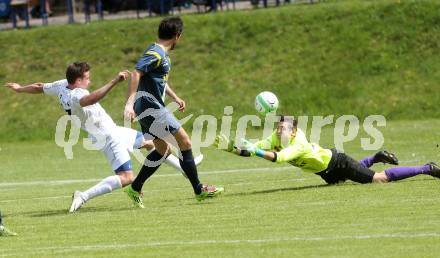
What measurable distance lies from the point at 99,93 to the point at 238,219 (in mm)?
2375

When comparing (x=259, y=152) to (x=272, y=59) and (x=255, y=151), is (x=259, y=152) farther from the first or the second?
(x=272, y=59)

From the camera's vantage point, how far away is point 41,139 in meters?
32.0

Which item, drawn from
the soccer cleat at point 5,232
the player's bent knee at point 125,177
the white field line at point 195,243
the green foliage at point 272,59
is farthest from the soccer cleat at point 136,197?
the green foliage at point 272,59

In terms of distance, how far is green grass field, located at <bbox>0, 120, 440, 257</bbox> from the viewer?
9.90 meters

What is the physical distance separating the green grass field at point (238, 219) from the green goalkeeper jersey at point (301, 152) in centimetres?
35

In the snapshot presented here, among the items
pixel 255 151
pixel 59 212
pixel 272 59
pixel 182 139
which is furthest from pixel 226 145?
pixel 272 59

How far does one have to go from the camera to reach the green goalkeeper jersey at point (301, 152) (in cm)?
1421

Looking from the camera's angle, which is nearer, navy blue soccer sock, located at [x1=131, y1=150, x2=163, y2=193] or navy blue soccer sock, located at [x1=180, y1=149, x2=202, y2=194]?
navy blue soccer sock, located at [x1=180, y1=149, x2=202, y2=194]

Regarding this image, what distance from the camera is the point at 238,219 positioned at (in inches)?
466

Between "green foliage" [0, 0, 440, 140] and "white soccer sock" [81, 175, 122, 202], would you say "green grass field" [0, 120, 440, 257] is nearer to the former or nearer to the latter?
"white soccer sock" [81, 175, 122, 202]

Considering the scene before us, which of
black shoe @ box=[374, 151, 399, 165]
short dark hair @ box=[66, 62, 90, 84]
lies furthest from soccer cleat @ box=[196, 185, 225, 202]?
black shoe @ box=[374, 151, 399, 165]

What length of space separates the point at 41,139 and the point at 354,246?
23.2 m

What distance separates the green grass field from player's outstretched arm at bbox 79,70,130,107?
1367mm

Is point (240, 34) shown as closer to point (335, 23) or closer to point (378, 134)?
point (335, 23)
